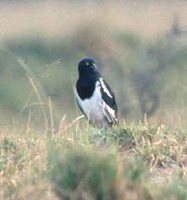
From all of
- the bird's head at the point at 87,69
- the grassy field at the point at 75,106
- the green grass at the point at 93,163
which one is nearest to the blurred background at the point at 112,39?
the grassy field at the point at 75,106

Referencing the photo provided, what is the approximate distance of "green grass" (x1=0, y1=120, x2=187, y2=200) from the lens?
5383 millimetres

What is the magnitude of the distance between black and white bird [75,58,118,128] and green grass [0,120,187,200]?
247 centimetres

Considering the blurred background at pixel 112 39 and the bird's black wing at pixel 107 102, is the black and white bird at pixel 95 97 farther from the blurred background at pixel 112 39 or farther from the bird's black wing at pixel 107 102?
the blurred background at pixel 112 39

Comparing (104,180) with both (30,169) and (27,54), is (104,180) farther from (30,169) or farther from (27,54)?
(27,54)

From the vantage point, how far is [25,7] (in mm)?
22000

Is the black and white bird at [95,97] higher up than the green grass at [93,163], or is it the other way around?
the green grass at [93,163]

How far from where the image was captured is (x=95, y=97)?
32.6ft

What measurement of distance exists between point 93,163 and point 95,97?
179 inches

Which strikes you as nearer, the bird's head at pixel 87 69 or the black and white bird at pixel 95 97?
the black and white bird at pixel 95 97

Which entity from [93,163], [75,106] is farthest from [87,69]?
[93,163]

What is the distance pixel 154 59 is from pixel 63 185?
1605cm

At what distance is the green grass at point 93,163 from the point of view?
5.38m

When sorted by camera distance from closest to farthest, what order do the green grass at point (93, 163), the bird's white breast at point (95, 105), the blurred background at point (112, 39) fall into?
the green grass at point (93, 163), the bird's white breast at point (95, 105), the blurred background at point (112, 39)

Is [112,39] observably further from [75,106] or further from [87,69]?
[87,69]
